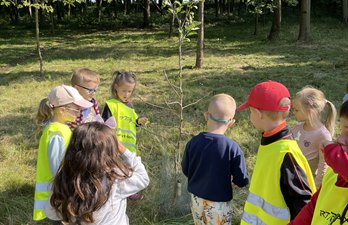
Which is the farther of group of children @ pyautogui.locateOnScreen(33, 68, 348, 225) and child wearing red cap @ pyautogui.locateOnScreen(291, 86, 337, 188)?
child wearing red cap @ pyautogui.locateOnScreen(291, 86, 337, 188)

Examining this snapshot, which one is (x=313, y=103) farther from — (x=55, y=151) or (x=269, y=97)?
(x=55, y=151)

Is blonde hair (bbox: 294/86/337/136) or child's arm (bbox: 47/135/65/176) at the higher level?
blonde hair (bbox: 294/86/337/136)

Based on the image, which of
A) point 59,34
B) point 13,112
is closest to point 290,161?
point 13,112

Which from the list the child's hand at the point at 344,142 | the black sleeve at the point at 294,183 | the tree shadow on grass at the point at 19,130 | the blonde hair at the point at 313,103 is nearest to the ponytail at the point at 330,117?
the blonde hair at the point at 313,103

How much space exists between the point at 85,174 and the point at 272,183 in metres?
0.95

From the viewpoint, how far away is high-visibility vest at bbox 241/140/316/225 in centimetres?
199

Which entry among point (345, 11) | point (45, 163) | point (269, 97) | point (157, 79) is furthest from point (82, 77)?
point (345, 11)

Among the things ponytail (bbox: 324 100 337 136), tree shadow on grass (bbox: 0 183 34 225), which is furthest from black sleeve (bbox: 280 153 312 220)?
tree shadow on grass (bbox: 0 183 34 225)

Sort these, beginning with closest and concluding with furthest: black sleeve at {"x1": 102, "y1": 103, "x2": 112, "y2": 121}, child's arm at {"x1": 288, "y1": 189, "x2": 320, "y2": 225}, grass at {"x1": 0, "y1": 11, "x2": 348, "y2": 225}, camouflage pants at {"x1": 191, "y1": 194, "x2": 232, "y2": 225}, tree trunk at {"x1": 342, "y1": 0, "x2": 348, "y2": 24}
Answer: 1. child's arm at {"x1": 288, "y1": 189, "x2": 320, "y2": 225}
2. camouflage pants at {"x1": 191, "y1": 194, "x2": 232, "y2": 225}
3. black sleeve at {"x1": 102, "y1": 103, "x2": 112, "y2": 121}
4. grass at {"x1": 0, "y1": 11, "x2": 348, "y2": 225}
5. tree trunk at {"x1": 342, "y1": 0, "x2": 348, "y2": 24}

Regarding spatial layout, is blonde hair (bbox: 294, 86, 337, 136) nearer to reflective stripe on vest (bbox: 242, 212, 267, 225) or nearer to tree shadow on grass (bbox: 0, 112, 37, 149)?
reflective stripe on vest (bbox: 242, 212, 267, 225)

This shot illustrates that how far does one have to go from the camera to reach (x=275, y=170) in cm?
199

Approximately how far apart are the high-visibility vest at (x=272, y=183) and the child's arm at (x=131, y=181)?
62 centimetres

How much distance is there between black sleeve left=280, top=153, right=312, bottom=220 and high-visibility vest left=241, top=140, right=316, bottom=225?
2 cm

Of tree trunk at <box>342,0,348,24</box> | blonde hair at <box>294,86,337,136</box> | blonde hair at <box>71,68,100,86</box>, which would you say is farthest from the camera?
tree trunk at <box>342,0,348,24</box>
